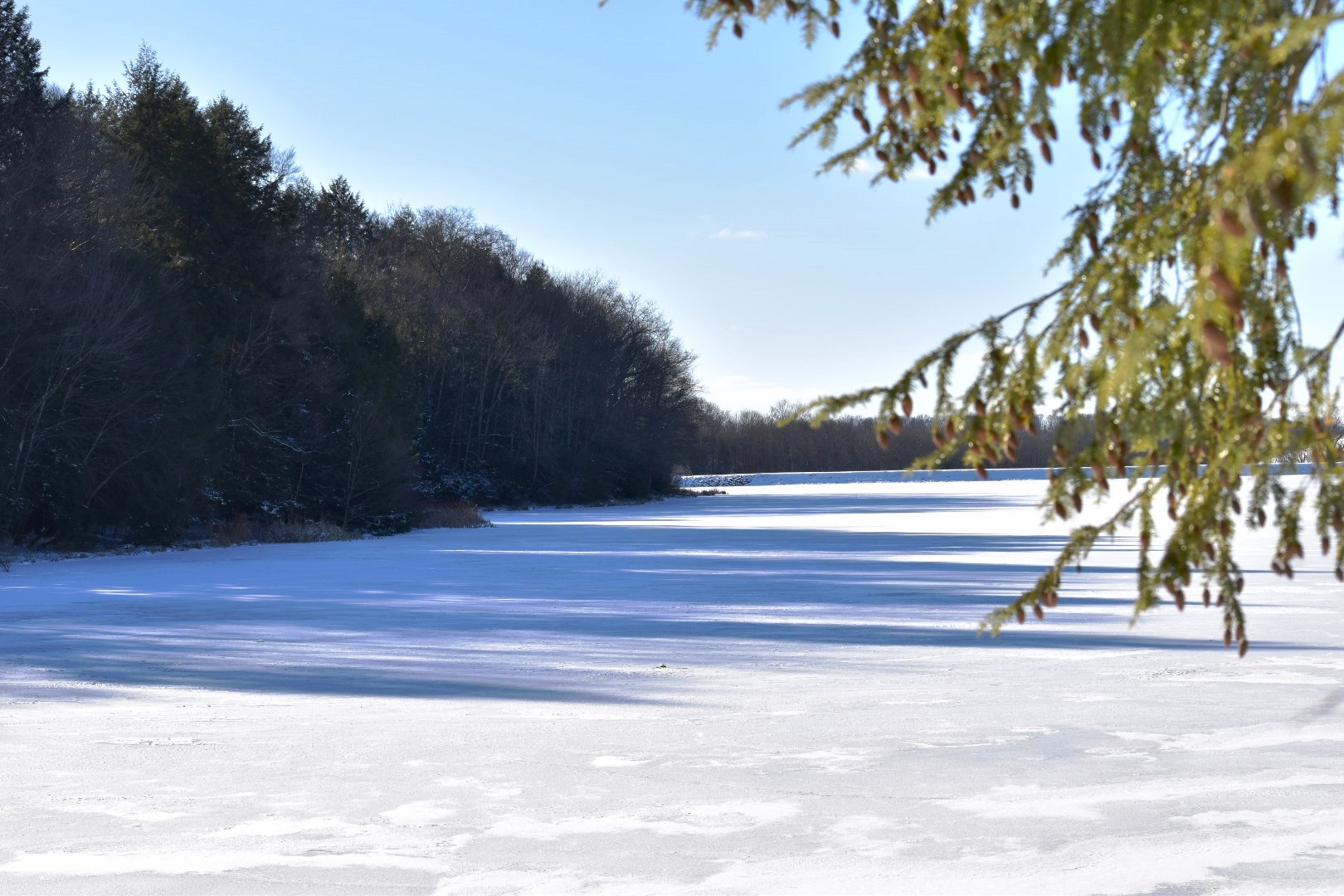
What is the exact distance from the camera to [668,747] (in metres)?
7.36

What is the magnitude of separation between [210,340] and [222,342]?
50 cm

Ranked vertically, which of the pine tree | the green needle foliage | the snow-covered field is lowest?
the snow-covered field

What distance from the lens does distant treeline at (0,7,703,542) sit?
77.7 feet

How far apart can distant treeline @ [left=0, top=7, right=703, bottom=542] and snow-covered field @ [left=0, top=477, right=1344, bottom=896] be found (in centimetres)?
889

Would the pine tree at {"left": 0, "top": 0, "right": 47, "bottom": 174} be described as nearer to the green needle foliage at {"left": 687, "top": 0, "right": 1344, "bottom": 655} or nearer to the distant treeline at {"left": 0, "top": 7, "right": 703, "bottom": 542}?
the distant treeline at {"left": 0, "top": 7, "right": 703, "bottom": 542}

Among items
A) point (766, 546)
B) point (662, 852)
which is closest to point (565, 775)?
point (662, 852)

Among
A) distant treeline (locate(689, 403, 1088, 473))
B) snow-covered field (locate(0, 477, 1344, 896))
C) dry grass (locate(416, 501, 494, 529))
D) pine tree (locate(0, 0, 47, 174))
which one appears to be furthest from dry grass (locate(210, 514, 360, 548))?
distant treeline (locate(689, 403, 1088, 473))

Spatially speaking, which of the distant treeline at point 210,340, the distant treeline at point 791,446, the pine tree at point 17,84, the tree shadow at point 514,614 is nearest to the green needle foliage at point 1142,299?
the tree shadow at point 514,614

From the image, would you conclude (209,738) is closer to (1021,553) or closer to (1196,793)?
(1196,793)

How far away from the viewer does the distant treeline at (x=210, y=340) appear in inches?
932

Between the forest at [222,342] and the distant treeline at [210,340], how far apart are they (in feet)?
0.18

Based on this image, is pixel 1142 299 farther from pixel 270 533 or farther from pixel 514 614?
pixel 270 533

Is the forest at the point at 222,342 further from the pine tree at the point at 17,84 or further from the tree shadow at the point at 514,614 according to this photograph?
the tree shadow at the point at 514,614

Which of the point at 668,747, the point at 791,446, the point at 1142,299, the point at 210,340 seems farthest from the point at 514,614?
the point at 791,446
